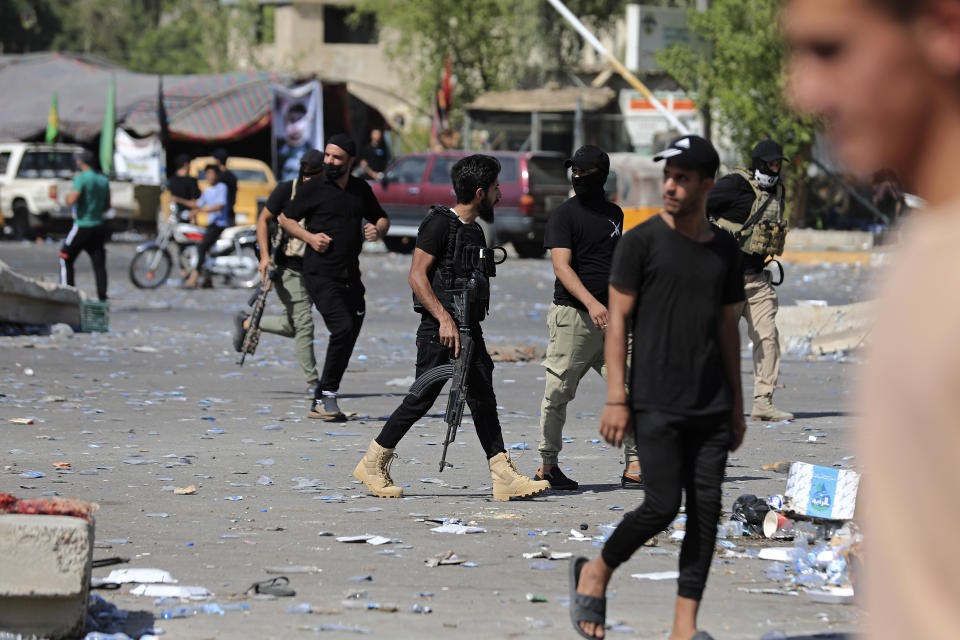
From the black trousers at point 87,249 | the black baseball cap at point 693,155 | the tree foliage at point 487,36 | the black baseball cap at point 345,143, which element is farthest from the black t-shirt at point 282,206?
the tree foliage at point 487,36

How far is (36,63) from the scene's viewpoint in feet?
169

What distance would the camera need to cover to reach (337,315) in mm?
10906

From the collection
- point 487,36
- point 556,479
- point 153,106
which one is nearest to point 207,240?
point 556,479

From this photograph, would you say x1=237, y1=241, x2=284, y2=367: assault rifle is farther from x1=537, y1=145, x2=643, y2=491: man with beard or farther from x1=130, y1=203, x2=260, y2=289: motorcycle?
x1=130, y1=203, x2=260, y2=289: motorcycle

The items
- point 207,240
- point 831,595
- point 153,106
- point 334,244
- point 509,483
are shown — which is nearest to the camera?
point 831,595

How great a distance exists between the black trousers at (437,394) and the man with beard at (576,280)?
0.37 m

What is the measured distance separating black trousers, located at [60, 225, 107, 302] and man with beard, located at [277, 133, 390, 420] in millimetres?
8158

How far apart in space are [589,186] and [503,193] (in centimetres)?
2184

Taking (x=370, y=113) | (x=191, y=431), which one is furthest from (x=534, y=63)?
(x=191, y=431)

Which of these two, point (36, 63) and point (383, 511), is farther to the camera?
point (36, 63)

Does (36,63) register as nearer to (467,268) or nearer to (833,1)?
(467,268)

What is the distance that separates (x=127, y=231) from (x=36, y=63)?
1470 cm

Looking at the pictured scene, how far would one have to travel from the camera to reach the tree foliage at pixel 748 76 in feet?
105

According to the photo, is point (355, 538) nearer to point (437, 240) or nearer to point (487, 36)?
point (437, 240)
